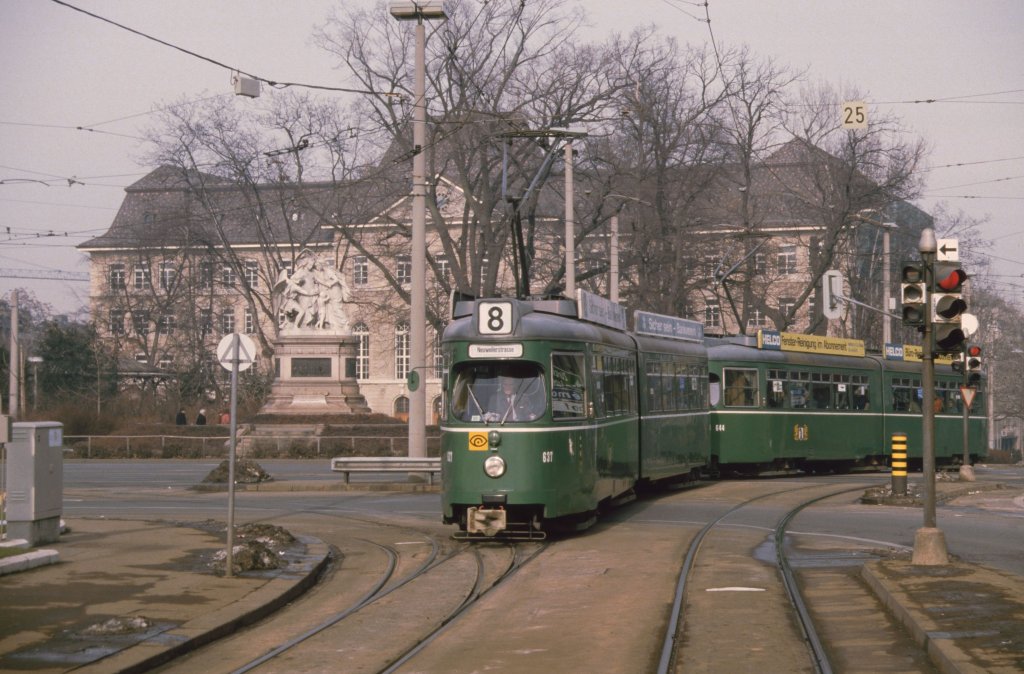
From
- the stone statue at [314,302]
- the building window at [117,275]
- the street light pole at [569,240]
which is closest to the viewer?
the street light pole at [569,240]

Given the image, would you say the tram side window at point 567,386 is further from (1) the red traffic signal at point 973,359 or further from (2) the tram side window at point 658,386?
(1) the red traffic signal at point 973,359

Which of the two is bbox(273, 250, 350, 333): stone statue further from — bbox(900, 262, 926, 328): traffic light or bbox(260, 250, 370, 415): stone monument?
bbox(900, 262, 926, 328): traffic light

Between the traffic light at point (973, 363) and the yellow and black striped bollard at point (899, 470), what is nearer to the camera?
the yellow and black striped bollard at point (899, 470)

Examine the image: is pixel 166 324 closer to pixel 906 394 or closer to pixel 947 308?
pixel 906 394

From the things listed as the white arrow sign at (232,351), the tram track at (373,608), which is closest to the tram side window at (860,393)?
the tram track at (373,608)

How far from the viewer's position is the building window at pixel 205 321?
252 feet

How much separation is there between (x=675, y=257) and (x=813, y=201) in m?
11.7

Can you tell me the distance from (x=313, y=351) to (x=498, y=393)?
33252 millimetres

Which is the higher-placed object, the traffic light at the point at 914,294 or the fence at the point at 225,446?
the traffic light at the point at 914,294

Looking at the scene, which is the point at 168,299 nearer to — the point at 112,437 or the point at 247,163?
the point at 247,163

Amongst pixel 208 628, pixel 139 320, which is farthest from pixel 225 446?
pixel 208 628

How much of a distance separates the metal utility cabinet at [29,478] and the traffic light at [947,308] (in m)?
10.2

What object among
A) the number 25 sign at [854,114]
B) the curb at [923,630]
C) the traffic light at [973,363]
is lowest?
the curb at [923,630]

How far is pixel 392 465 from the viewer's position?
97.4 ft
